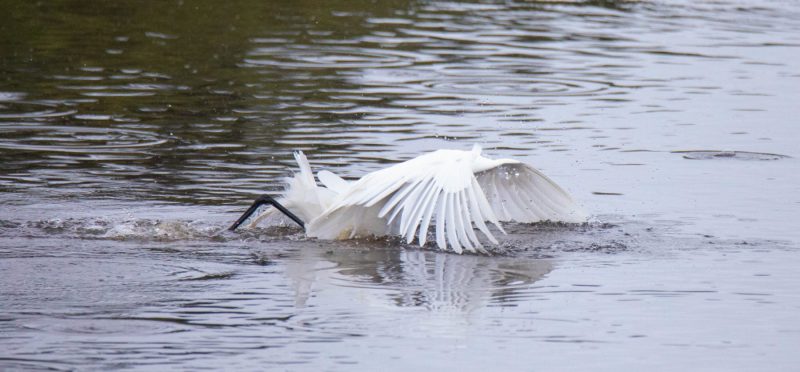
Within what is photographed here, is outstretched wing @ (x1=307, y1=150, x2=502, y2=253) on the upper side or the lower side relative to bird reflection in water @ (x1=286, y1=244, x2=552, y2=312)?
upper

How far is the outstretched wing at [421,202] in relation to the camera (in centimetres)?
834

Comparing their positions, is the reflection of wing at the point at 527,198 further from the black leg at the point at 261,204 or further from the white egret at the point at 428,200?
the black leg at the point at 261,204

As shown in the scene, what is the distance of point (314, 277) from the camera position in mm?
8109

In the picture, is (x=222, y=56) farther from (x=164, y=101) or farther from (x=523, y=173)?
(x=523, y=173)

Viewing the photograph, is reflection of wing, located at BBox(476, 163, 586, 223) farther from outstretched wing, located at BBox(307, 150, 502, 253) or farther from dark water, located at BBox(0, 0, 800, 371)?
outstretched wing, located at BBox(307, 150, 502, 253)

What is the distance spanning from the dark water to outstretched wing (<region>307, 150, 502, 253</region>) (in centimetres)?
16

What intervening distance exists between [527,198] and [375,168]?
6.30 ft

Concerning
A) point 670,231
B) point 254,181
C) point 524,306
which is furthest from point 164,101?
point 524,306

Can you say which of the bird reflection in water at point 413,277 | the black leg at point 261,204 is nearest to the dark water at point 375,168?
the bird reflection in water at point 413,277

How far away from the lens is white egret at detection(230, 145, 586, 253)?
842cm

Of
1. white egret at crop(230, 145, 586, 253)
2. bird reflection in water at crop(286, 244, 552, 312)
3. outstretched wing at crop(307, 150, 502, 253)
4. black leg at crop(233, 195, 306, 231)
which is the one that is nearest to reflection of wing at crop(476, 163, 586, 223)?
white egret at crop(230, 145, 586, 253)

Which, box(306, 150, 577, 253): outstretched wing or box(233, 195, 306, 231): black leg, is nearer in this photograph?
box(306, 150, 577, 253): outstretched wing

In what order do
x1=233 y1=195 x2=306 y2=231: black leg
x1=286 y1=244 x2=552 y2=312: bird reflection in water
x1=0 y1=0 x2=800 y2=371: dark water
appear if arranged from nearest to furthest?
1. x1=0 y1=0 x2=800 y2=371: dark water
2. x1=286 y1=244 x2=552 y2=312: bird reflection in water
3. x1=233 y1=195 x2=306 y2=231: black leg

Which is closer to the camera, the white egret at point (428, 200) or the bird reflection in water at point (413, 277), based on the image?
the bird reflection in water at point (413, 277)
